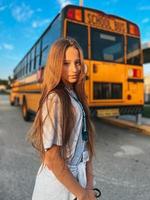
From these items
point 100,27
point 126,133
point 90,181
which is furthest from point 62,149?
point 126,133

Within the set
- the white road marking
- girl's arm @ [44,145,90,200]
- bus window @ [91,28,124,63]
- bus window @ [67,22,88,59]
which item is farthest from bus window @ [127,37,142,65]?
girl's arm @ [44,145,90,200]

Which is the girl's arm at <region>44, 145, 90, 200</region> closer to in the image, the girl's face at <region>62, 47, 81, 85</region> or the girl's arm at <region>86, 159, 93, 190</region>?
the girl's arm at <region>86, 159, 93, 190</region>

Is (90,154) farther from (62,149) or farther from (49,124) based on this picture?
(49,124)

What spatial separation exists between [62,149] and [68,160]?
7cm

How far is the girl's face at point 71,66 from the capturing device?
5.13ft

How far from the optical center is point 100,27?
7.29 m

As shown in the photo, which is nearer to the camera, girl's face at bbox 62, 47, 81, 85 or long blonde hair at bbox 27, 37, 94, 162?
long blonde hair at bbox 27, 37, 94, 162

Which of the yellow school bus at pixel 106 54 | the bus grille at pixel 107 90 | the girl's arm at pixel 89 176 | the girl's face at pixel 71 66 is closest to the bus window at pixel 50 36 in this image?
the yellow school bus at pixel 106 54

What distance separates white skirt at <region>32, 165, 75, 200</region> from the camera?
1454 millimetres

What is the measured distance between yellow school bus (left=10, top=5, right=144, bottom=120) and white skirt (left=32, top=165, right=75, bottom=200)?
5417mm

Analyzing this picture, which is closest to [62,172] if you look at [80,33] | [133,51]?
[80,33]

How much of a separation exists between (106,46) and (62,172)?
6.32 m

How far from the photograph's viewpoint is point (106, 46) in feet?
24.3

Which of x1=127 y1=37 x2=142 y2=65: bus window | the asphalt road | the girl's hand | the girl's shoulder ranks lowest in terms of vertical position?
the asphalt road
